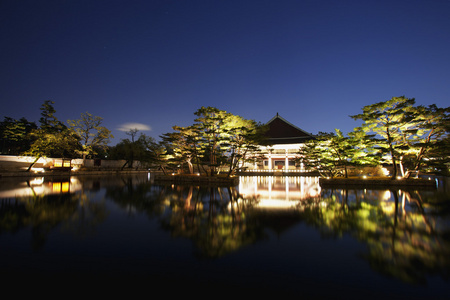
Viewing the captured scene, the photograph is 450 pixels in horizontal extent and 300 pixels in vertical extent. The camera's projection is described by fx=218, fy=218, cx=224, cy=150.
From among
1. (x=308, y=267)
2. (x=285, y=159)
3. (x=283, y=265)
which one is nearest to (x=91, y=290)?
(x=283, y=265)

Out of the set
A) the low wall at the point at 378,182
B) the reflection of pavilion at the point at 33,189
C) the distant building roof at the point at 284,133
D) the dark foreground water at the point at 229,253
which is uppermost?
the distant building roof at the point at 284,133

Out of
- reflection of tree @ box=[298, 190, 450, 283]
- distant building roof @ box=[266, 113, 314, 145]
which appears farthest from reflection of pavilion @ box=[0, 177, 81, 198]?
distant building roof @ box=[266, 113, 314, 145]

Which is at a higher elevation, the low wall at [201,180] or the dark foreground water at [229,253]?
the low wall at [201,180]

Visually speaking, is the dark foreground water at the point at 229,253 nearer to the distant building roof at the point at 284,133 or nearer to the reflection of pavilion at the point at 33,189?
the reflection of pavilion at the point at 33,189

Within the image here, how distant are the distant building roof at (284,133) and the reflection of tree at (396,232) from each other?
3215 cm

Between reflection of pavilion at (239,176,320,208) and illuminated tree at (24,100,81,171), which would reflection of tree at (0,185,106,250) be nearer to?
reflection of pavilion at (239,176,320,208)

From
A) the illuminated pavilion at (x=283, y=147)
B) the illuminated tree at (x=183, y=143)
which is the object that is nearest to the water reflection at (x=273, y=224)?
the illuminated tree at (x=183, y=143)

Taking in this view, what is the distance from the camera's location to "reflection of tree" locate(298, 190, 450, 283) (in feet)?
13.0

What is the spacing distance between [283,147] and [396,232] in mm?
35651

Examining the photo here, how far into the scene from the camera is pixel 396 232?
19.1 feet

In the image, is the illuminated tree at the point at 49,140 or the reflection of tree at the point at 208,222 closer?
the reflection of tree at the point at 208,222

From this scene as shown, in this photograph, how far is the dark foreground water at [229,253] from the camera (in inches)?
130

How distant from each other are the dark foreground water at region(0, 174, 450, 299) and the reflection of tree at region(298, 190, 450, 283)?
0.10ft

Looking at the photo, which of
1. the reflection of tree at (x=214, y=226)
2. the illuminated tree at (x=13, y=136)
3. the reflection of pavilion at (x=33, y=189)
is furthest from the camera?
the illuminated tree at (x=13, y=136)
